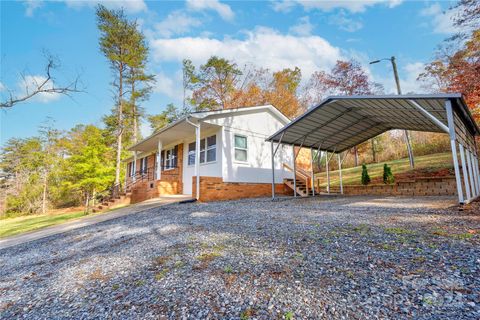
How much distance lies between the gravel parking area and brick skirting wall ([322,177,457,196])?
5216mm

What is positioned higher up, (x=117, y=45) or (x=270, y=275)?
(x=117, y=45)

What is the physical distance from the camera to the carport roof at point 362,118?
19.4ft

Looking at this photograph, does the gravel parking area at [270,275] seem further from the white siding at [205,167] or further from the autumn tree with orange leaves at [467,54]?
the autumn tree with orange leaves at [467,54]

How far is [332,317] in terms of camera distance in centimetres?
164

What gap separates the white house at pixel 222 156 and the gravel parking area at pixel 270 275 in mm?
5764

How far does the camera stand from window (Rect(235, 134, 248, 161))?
10.9 metres

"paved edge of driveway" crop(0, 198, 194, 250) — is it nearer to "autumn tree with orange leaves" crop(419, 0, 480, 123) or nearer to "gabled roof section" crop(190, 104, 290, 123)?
"gabled roof section" crop(190, 104, 290, 123)

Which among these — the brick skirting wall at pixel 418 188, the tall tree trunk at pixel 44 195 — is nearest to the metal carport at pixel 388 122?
the brick skirting wall at pixel 418 188

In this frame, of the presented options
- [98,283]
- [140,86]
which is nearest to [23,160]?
[140,86]

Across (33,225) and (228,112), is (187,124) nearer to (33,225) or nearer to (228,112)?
(228,112)

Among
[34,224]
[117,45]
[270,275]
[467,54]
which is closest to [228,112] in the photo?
[270,275]

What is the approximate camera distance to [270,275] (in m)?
2.34

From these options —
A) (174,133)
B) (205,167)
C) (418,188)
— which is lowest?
(418,188)

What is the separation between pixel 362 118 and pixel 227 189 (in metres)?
6.12
